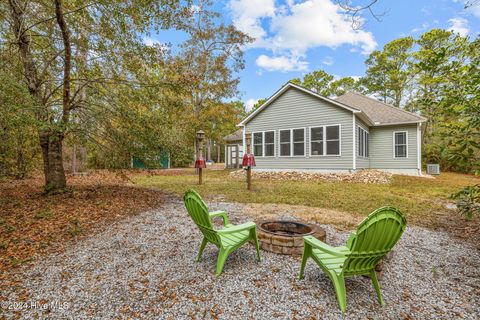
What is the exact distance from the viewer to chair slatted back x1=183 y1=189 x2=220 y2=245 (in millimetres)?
2795

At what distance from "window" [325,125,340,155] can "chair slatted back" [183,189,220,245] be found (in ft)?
34.4

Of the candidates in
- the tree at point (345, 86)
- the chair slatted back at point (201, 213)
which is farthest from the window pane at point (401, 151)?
the tree at point (345, 86)

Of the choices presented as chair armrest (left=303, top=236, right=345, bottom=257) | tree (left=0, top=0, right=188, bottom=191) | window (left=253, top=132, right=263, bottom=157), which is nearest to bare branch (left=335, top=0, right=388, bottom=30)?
chair armrest (left=303, top=236, right=345, bottom=257)

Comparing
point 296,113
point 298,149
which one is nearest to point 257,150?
point 298,149

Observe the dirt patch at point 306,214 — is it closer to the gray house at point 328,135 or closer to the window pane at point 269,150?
the gray house at point 328,135

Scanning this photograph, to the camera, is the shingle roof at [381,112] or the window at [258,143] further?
the window at [258,143]

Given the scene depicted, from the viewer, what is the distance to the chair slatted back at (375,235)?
2.12 meters

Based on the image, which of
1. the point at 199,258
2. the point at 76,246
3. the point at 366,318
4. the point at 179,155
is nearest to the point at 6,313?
the point at 76,246

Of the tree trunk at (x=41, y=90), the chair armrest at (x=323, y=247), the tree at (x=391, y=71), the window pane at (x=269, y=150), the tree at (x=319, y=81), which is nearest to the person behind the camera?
the chair armrest at (x=323, y=247)

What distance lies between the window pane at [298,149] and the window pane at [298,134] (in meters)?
0.32

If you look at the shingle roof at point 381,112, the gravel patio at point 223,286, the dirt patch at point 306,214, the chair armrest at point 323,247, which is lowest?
the gravel patio at point 223,286

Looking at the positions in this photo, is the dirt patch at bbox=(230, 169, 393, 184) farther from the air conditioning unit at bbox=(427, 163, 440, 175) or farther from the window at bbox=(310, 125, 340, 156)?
the air conditioning unit at bbox=(427, 163, 440, 175)

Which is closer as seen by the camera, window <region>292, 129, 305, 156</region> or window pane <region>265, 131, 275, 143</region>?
window <region>292, 129, 305, 156</region>

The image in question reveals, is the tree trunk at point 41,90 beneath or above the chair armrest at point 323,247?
above
